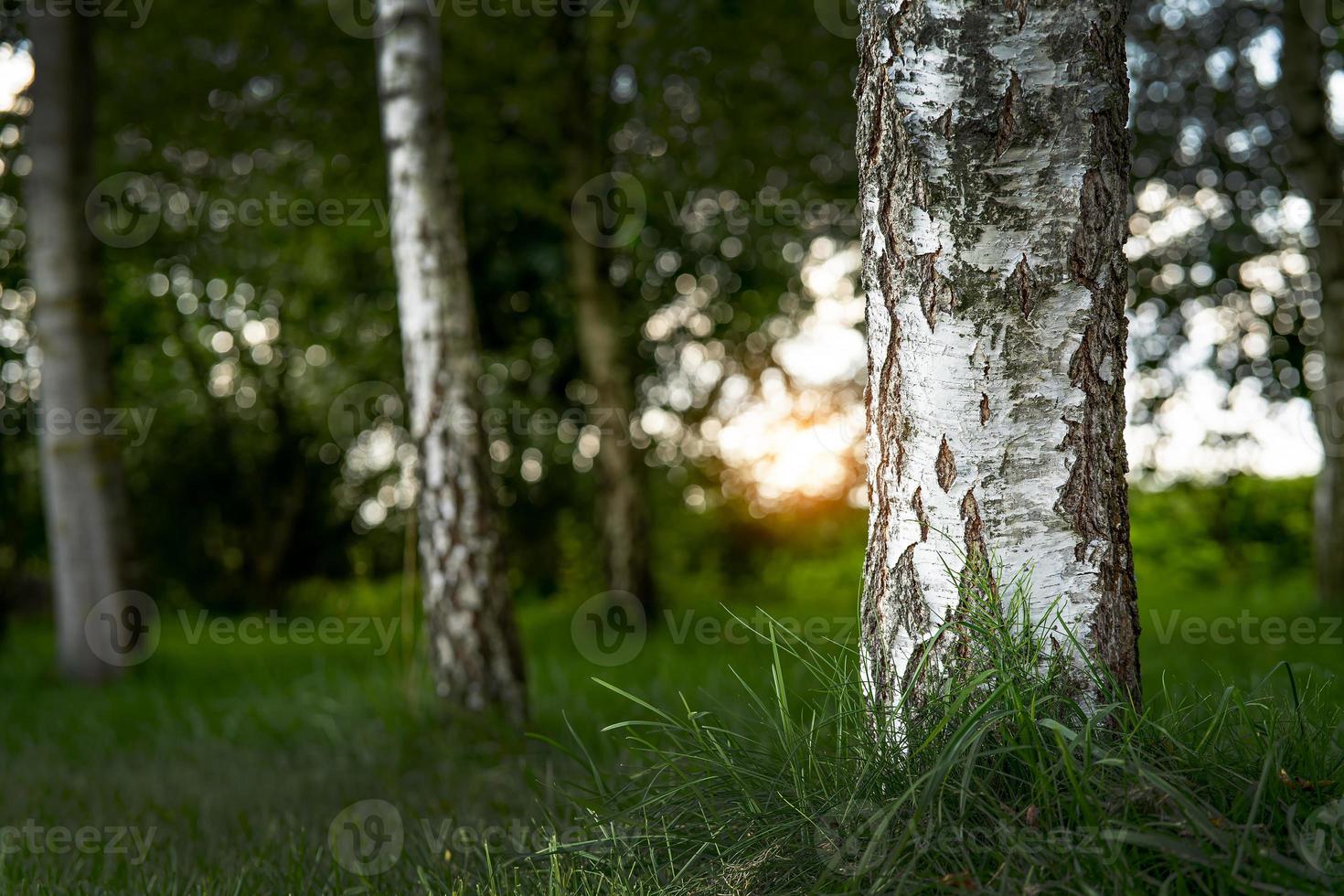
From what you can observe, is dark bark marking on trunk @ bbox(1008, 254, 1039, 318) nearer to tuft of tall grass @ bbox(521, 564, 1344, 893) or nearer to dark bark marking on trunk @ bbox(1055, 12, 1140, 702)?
dark bark marking on trunk @ bbox(1055, 12, 1140, 702)

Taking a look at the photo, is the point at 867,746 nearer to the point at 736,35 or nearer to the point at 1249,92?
the point at 736,35

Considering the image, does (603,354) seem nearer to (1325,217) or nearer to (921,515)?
(1325,217)

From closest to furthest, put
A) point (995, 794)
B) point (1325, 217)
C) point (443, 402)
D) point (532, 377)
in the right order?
point (995, 794) < point (443, 402) < point (1325, 217) < point (532, 377)

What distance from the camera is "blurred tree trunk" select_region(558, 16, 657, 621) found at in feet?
→ 28.1

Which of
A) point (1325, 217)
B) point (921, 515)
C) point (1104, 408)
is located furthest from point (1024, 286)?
point (1325, 217)

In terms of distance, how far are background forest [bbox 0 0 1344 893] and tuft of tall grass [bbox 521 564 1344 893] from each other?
96cm

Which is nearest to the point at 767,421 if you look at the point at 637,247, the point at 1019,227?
the point at 637,247

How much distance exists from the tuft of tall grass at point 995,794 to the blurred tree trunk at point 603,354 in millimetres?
6342

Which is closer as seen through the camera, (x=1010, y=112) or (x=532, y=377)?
(x=1010, y=112)

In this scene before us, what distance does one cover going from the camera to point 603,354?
862 cm

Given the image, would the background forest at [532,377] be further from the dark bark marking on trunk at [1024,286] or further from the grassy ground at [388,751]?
the dark bark marking on trunk at [1024,286]

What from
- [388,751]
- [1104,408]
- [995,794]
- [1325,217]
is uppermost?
[1325,217]

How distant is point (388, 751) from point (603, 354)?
4729 millimetres

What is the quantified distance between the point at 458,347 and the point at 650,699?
187 cm
